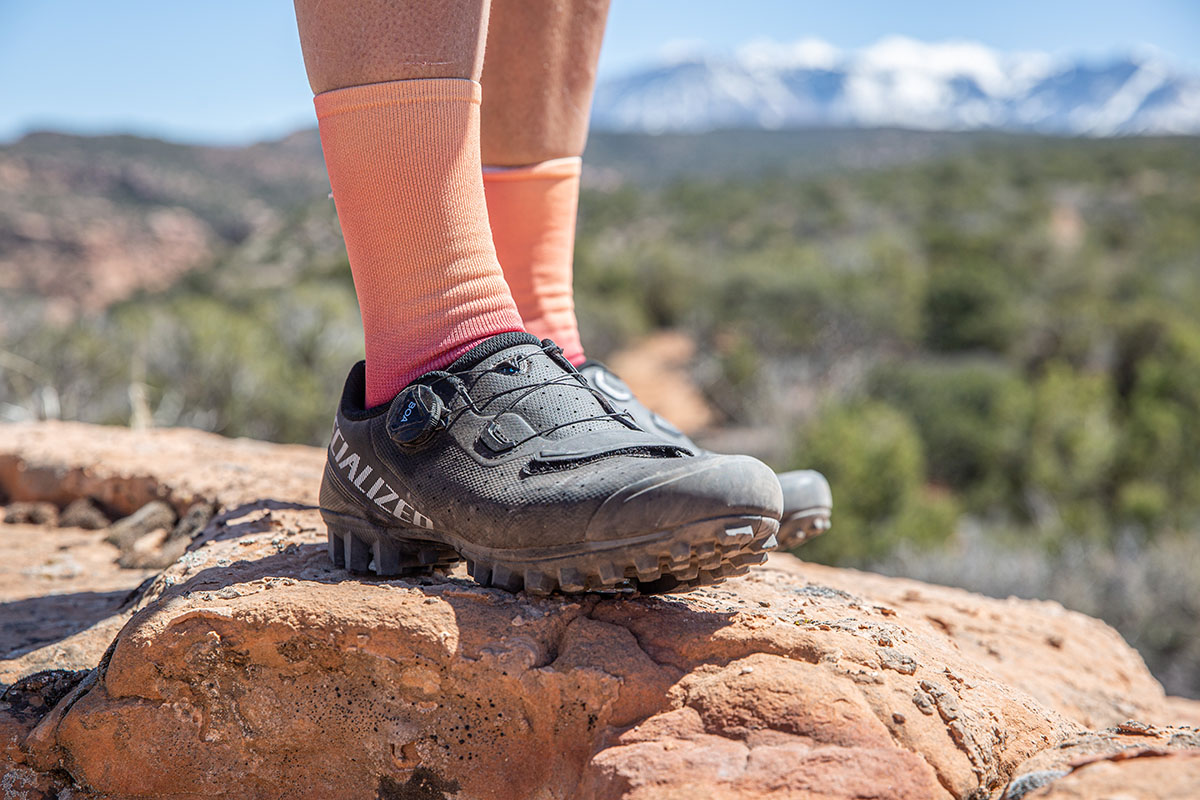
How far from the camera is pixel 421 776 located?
43.5 inches

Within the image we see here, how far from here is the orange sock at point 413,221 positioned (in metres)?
1.20

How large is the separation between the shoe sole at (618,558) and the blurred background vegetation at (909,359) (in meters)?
0.80

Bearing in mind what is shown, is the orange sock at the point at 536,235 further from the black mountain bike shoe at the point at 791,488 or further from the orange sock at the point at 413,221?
the orange sock at the point at 413,221

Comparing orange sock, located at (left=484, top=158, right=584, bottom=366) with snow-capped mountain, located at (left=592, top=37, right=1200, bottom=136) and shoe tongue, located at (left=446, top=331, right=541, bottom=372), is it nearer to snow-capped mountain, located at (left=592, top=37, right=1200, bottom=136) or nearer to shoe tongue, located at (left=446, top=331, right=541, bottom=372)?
shoe tongue, located at (left=446, top=331, right=541, bottom=372)

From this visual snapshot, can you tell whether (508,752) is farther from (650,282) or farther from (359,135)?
(650,282)

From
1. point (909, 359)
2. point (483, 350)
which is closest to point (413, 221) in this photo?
point (483, 350)

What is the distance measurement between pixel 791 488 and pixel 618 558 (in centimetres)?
64

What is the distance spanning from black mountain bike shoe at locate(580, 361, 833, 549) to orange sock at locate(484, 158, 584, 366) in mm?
89

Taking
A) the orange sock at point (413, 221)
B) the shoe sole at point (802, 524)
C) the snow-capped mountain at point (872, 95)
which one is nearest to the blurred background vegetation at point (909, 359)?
the orange sock at point (413, 221)

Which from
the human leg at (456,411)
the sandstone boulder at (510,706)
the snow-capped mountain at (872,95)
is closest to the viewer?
the sandstone boulder at (510,706)

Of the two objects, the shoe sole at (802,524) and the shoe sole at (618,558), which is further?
the shoe sole at (802,524)

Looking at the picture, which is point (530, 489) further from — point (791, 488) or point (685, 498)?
point (791, 488)

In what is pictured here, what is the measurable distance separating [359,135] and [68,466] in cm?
152

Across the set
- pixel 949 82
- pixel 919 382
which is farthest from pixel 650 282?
pixel 949 82
